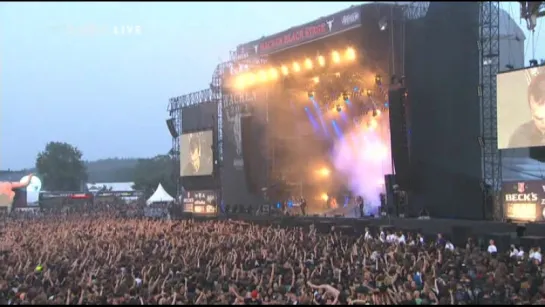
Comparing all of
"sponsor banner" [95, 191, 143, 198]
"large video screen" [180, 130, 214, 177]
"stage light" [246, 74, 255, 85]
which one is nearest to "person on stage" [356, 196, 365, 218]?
"stage light" [246, 74, 255, 85]

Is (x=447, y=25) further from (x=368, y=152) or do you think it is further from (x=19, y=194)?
(x=19, y=194)

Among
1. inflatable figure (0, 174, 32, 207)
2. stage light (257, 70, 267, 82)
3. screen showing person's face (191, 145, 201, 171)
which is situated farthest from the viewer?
inflatable figure (0, 174, 32, 207)

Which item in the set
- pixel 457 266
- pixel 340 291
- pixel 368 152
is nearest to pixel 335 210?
pixel 368 152

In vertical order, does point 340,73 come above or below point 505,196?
above

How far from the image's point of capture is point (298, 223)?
17.9 meters

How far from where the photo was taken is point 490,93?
1584 cm

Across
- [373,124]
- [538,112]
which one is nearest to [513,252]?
[538,112]

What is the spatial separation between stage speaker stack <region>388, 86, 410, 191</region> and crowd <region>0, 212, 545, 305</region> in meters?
5.53

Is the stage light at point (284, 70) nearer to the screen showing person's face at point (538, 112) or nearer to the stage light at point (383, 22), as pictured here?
the stage light at point (383, 22)

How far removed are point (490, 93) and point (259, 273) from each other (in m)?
9.59

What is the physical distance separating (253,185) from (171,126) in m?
6.69

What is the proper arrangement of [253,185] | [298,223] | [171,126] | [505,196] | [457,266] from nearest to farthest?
[457,266] → [505,196] → [298,223] → [253,185] → [171,126]

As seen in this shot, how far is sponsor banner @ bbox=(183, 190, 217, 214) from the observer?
25.3 m

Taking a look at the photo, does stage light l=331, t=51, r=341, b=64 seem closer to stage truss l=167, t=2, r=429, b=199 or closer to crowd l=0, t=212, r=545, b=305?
stage truss l=167, t=2, r=429, b=199
